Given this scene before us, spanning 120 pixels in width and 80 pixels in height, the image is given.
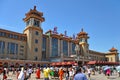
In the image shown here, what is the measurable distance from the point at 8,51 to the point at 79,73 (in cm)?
4673

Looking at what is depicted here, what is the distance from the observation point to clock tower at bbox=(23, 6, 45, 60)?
53.0 meters

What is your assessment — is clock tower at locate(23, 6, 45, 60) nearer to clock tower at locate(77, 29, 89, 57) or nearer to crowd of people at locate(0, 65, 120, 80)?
clock tower at locate(77, 29, 89, 57)

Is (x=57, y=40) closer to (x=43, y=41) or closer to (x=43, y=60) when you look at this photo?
(x=43, y=41)

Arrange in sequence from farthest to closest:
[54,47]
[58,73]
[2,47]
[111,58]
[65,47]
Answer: [111,58] < [65,47] < [54,47] < [2,47] < [58,73]

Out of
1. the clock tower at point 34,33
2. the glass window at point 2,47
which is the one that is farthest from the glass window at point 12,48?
the clock tower at point 34,33

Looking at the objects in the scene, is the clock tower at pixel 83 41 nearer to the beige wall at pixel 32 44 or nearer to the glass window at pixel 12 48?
the beige wall at pixel 32 44

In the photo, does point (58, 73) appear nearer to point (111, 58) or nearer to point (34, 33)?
point (34, 33)

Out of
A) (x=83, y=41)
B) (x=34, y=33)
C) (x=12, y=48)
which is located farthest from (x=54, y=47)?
(x=83, y=41)

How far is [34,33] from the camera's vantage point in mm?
54594

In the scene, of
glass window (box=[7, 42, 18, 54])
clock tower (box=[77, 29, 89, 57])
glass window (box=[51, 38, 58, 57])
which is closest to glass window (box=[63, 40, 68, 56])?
glass window (box=[51, 38, 58, 57])

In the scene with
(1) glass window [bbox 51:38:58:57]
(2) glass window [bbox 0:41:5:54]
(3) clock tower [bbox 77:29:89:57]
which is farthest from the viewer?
(3) clock tower [bbox 77:29:89:57]

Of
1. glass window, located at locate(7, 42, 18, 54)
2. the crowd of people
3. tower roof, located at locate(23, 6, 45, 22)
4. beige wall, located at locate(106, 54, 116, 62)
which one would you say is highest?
tower roof, located at locate(23, 6, 45, 22)

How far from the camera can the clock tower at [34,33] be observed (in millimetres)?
52969

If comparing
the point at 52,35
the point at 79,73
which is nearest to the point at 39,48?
the point at 52,35
